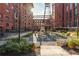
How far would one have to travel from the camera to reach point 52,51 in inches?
245

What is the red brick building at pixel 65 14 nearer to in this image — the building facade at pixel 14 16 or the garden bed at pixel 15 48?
the building facade at pixel 14 16

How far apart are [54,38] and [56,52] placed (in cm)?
38

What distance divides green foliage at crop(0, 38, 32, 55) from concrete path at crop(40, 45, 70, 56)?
0.35 m

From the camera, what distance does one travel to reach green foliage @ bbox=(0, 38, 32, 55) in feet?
20.0

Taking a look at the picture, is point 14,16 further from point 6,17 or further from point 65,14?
point 65,14

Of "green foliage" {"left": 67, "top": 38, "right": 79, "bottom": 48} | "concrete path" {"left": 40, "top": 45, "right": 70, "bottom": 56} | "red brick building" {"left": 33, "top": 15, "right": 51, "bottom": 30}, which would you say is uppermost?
"red brick building" {"left": 33, "top": 15, "right": 51, "bottom": 30}

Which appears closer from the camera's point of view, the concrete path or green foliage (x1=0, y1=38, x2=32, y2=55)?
green foliage (x1=0, y1=38, x2=32, y2=55)

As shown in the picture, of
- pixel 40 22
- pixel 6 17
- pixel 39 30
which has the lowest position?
pixel 39 30

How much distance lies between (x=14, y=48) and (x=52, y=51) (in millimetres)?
989

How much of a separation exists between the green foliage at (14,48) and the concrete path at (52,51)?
353mm

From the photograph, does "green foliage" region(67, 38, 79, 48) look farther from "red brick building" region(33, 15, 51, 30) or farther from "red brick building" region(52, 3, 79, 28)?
"red brick building" region(33, 15, 51, 30)

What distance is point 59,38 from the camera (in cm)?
634

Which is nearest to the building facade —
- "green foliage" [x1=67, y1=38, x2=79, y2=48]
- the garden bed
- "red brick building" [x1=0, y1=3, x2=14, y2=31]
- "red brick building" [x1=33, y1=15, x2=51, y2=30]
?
"red brick building" [x1=0, y1=3, x2=14, y2=31]

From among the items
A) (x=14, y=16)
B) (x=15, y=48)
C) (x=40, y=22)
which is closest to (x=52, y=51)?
(x=40, y=22)
